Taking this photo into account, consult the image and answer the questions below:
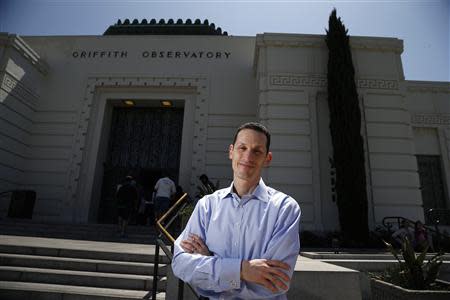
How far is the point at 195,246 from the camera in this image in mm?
1543

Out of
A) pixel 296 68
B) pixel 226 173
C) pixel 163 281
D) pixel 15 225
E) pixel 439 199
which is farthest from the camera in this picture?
pixel 439 199

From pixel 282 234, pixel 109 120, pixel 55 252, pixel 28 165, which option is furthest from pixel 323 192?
pixel 28 165

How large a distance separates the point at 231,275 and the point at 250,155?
2.08 ft

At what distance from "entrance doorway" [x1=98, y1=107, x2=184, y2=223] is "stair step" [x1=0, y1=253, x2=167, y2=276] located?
6.76m

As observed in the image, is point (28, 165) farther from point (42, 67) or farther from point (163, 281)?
point (163, 281)

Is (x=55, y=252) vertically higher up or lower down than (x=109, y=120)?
lower down

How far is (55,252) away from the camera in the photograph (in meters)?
5.07

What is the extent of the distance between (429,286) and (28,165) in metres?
13.4

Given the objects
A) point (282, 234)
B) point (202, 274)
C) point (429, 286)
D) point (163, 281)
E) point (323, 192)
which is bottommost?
point (163, 281)

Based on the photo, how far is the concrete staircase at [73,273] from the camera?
3912 millimetres

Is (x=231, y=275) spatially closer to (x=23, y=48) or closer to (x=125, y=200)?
(x=125, y=200)

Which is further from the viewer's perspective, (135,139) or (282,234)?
(135,139)

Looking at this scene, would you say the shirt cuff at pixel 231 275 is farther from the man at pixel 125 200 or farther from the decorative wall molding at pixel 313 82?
the decorative wall molding at pixel 313 82

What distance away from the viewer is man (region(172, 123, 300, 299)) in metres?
1.36
